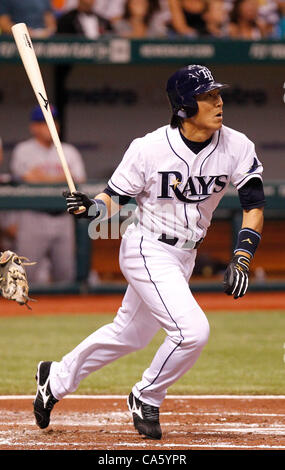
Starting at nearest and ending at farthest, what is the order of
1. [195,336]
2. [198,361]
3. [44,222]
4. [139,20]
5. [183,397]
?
[195,336] < [183,397] < [198,361] < [44,222] < [139,20]

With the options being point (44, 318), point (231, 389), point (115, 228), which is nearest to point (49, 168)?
point (115, 228)

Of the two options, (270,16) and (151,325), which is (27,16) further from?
(151,325)

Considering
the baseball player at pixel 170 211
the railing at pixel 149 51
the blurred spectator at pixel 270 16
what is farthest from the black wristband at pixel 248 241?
the blurred spectator at pixel 270 16

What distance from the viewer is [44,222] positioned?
10625 millimetres

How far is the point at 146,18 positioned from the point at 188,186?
23.5 feet

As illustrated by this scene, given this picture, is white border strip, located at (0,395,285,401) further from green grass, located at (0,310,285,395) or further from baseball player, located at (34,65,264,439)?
baseball player, located at (34,65,264,439)

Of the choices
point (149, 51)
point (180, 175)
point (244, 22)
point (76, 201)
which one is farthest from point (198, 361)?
point (244, 22)

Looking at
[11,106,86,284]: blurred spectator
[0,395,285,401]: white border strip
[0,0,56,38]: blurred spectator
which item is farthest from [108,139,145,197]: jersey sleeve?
[0,0,56,38]: blurred spectator

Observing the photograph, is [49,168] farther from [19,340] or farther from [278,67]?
[278,67]

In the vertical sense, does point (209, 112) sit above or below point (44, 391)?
above

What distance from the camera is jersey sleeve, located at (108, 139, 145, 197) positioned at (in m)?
4.84

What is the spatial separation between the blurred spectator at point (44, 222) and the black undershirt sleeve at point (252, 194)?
571 cm

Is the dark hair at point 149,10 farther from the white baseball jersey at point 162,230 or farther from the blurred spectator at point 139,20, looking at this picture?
the white baseball jersey at point 162,230

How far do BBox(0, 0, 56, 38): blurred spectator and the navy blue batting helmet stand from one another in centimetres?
646
